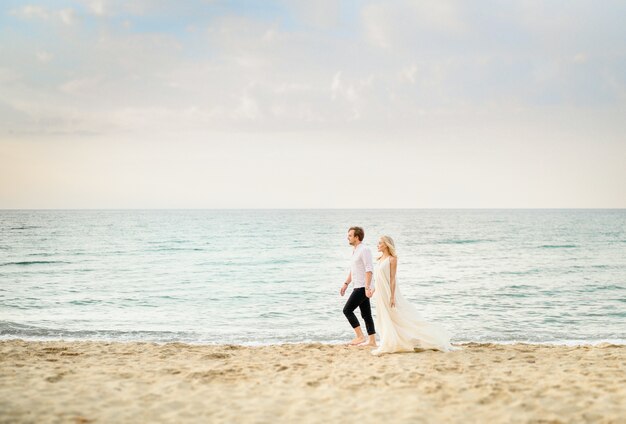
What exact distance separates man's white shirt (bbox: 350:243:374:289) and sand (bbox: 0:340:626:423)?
51.8 inches

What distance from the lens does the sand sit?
5.42 meters

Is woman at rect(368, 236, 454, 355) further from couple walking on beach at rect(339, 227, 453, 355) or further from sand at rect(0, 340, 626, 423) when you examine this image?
sand at rect(0, 340, 626, 423)

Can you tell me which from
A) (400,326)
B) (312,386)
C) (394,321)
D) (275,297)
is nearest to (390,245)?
(394,321)

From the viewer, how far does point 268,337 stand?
38.6ft

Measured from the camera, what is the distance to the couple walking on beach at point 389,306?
8565mm

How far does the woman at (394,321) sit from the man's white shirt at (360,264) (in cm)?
24

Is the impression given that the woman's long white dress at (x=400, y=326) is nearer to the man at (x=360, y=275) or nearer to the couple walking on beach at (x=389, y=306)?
the couple walking on beach at (x=389, y=306)

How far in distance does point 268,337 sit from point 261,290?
24.2 feet

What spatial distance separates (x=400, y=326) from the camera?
28.7ft

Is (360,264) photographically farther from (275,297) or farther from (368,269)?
(275,297)

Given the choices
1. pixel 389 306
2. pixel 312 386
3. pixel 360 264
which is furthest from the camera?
→ pixel 360 264

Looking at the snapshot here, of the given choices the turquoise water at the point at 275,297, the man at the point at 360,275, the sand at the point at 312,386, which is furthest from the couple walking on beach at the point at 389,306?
the turquoise water at the point at 275,297

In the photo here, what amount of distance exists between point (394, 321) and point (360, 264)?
1191mm

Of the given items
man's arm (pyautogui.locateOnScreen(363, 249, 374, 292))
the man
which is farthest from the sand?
man's arm (pyautogui.locateOnScreen(363, 249, 374, 292))
